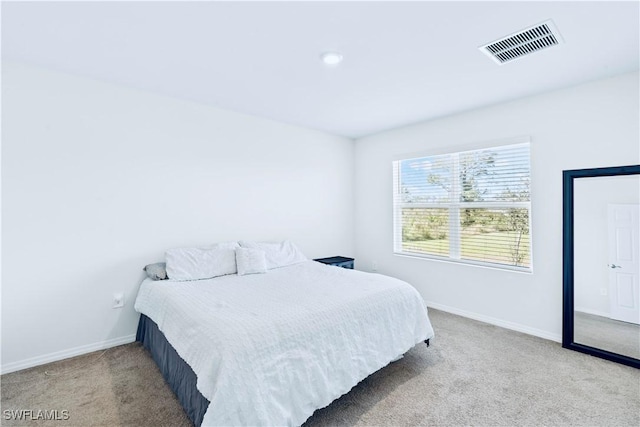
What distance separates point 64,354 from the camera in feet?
8.37

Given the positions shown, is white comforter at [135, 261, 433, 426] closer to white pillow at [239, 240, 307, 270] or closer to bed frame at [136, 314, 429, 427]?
bed frame at [136, 314, 429, 427]

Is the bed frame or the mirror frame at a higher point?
the mirror frame

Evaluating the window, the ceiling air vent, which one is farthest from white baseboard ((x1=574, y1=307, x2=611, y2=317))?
the ceiling air vent

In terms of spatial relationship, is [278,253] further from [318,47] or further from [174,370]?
[318,47]

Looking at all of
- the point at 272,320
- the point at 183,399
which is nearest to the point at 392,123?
the point at 272,320

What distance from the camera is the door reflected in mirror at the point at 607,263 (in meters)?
2.50

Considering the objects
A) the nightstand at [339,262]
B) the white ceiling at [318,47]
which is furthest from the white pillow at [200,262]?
the white ceiling at [318,47]

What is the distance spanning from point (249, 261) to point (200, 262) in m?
0.47

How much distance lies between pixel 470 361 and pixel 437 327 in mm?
729

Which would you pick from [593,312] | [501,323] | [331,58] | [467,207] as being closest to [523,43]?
[331,58]

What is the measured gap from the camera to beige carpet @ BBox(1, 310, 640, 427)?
1814mm

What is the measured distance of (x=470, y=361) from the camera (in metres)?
2.49

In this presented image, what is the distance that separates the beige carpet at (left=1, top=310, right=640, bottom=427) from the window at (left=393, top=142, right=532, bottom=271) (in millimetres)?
A: 1134

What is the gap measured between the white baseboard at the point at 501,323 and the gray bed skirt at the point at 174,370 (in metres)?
3.05
